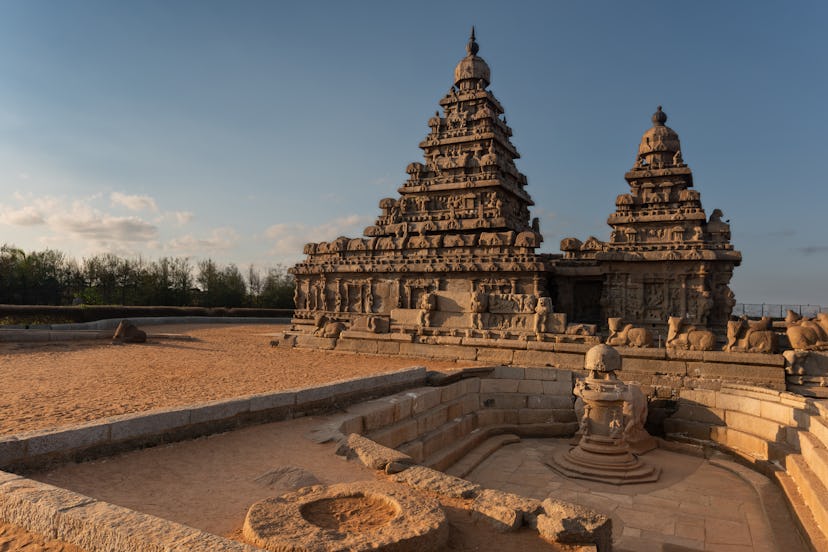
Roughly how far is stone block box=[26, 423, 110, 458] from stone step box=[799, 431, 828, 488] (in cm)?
832

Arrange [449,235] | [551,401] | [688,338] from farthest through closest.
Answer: [449,235], [688,338], [551,401]

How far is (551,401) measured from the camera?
10914 millimetres

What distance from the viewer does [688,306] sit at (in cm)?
2072

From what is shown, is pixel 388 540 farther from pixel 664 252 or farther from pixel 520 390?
pixel 664 252

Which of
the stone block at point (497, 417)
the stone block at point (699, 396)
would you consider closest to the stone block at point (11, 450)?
the stone block at point (497, 417)

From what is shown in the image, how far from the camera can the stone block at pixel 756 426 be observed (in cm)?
854

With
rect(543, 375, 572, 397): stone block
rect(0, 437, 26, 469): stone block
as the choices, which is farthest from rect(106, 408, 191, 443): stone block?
rect(543, 375, 572, 397): stone block

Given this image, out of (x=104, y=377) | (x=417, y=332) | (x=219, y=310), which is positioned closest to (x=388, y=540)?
(x=104, y=377)

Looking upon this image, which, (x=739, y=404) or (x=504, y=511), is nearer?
(x=504, y=511)

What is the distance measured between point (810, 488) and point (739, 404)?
368cm

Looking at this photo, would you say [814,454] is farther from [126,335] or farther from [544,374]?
[126,335]

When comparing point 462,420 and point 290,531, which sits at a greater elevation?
point 290,531

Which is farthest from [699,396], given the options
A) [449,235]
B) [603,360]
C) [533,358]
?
[449,235]

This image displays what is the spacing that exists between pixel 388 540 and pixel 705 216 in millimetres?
24417
